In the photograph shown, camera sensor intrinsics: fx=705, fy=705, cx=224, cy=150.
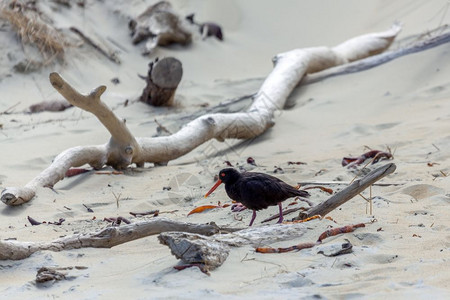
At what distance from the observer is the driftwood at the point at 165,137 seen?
5.67 m

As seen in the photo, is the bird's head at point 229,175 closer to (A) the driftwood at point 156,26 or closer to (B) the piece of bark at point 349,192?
(B) the piece of bark at point 349,192

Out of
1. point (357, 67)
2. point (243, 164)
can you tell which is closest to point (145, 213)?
point (243, 164)

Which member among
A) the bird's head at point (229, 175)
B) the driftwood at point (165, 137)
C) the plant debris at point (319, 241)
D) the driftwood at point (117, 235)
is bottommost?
the driftwood at point (165, 137)

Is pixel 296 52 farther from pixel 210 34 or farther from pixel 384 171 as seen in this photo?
pixel 384 171

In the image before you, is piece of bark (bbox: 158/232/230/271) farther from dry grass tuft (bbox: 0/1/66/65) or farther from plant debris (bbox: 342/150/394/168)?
dry grass tuft (bbox: 0/1/66/65)

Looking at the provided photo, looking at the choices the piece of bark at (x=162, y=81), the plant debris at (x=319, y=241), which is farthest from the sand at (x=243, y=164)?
the piece of bark at (x=162, y=81)

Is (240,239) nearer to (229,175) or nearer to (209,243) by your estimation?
(209,243)

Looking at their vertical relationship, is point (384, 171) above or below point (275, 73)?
above

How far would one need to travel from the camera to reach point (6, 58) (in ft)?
35.3

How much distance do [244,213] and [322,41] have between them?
11.0 metres

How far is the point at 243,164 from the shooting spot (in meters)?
6.54

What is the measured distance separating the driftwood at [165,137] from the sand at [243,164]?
147 mm

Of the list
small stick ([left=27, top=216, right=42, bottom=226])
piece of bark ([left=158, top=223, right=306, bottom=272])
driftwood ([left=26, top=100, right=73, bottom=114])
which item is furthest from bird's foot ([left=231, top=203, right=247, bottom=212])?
driftwood ([left=26, top=100, right=73, bottom=114])

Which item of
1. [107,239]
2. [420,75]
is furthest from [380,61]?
[107,239]
